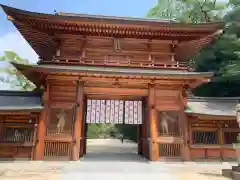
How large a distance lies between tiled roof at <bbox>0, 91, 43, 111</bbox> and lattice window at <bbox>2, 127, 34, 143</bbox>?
1218mm

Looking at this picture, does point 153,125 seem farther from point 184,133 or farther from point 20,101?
point 20,101

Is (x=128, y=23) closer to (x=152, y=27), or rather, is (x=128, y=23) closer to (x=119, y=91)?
(x=152, y=27)

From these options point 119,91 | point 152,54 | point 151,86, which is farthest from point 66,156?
point 152,54

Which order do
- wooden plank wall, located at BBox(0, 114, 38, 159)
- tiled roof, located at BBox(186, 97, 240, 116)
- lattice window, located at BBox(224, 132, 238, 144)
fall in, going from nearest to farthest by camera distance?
wooden plank wall, located at BBox(0, 114, 38, 159)
tiled roof, located at BBox(186, 97, 240, 116)
lattice window, located at BBox(224, 132, 238, 144)

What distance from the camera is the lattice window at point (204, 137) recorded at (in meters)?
13.2

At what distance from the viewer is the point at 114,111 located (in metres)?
14.4

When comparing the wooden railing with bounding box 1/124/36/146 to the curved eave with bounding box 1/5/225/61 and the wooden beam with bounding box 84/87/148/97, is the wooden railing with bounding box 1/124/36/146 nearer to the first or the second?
the wooden beam with bounding box 84/87/148/97

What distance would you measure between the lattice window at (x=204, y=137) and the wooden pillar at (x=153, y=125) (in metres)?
2.49

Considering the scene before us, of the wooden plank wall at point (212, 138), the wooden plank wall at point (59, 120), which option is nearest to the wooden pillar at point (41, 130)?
the wooden plank wall at point (59, 120)

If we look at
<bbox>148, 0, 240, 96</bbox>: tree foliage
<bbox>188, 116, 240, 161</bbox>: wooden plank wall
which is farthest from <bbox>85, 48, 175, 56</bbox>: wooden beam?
<bbox>148, 0, 240, 96</bbox>: tree foliage

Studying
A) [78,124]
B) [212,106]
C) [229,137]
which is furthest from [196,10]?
[78,124]

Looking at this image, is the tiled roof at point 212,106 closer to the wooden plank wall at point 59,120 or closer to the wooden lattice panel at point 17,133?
the wooden plank wall at point 59,120

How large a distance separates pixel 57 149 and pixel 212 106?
966 cm

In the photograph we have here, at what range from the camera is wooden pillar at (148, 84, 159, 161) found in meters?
12.1
